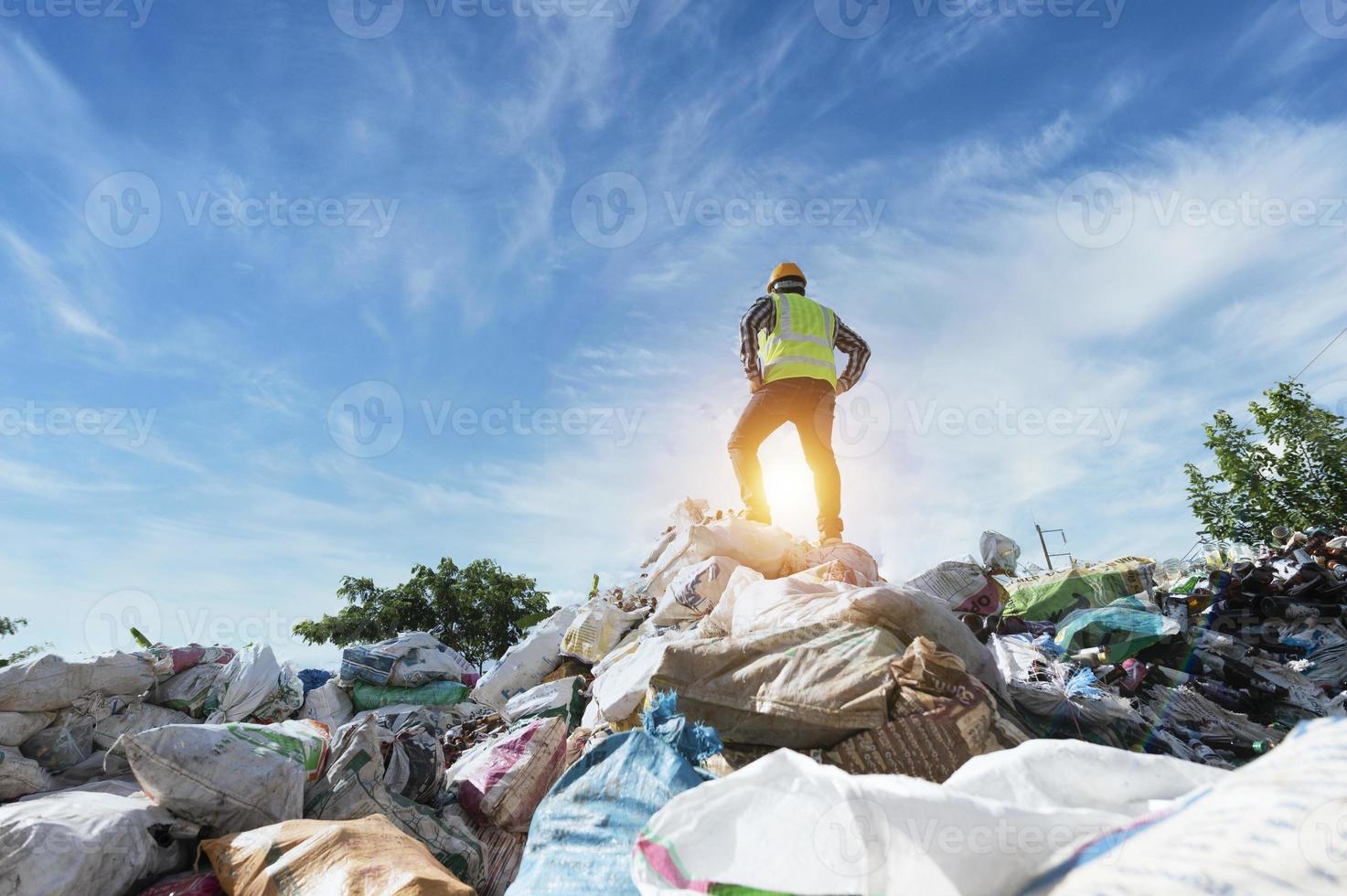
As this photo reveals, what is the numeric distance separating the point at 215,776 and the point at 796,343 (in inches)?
135

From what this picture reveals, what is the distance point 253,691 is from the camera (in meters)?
3.70

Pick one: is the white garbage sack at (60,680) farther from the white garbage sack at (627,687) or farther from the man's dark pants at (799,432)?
the man's dark pants at (799,432)

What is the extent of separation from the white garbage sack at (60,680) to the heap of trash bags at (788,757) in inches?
0.4

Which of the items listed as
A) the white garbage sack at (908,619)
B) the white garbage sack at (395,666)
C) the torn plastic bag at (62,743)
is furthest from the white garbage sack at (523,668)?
the white garbage sack at (908,619)

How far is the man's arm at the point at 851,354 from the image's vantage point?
4.74 m

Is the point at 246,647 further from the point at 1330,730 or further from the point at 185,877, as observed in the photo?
the point at 1330,730

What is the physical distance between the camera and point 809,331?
4.22m

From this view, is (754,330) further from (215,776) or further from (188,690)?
(188,690)

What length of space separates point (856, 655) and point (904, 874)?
0.85 m

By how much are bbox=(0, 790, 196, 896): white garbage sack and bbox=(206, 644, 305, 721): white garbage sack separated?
6.52 ft

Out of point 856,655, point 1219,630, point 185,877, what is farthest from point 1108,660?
point 185,877

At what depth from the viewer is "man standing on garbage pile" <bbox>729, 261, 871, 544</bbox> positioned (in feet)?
13.7

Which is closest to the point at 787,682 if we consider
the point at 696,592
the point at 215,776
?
the point at 215,776

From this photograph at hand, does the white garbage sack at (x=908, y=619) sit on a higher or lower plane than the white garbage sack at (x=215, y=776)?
higher
